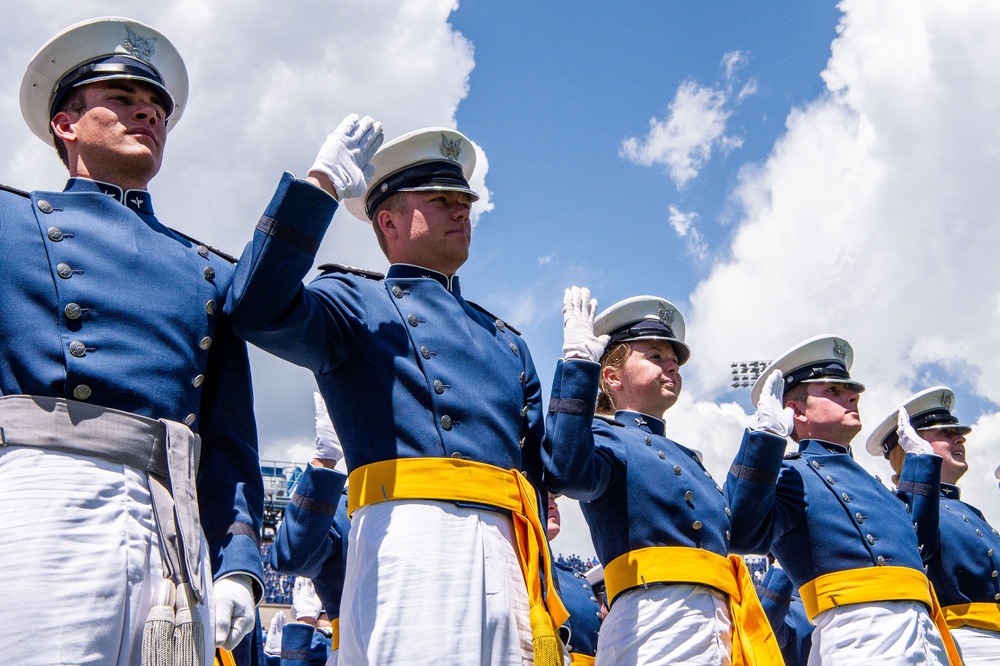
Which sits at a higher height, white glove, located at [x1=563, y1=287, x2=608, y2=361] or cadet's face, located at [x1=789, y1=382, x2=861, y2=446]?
cadet's face, located at [x1=789, y1=382, x2=861, y2=446]

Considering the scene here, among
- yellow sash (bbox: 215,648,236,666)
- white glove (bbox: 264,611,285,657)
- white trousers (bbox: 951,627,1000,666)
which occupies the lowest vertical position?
yellow sash (bbox: 215,648,236,666)

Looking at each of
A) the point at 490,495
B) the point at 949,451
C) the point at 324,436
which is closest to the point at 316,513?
the point at 324,436

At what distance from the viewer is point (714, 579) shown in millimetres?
4922

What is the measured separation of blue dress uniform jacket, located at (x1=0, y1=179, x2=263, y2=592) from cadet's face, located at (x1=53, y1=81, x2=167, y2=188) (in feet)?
0.26

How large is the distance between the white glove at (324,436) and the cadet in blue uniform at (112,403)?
1.86 meters

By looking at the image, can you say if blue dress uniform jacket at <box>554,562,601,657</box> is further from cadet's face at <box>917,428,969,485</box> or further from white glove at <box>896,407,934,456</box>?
cadet's face at <box>917,428,969,485</box>

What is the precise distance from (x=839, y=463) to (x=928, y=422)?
81.5 inches

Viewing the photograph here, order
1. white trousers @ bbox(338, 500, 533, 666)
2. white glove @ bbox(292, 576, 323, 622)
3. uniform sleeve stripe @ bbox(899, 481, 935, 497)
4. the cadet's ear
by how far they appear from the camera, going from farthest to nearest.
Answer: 1. white glove @ bbox(292, 576, 323, 622)
2. uniform sleeve stripe @ bbox(899, 481, 935, 497)
3. the cadet's ear
4. white trousers @ bbox(338, 500, 533, 666)

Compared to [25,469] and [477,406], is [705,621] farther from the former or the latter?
[25,469]

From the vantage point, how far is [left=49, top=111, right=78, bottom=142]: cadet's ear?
3.56m

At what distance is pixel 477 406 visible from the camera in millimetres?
3795

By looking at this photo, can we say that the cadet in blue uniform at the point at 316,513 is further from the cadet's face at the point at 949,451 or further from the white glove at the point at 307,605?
the cadet's face at the point at 949,451

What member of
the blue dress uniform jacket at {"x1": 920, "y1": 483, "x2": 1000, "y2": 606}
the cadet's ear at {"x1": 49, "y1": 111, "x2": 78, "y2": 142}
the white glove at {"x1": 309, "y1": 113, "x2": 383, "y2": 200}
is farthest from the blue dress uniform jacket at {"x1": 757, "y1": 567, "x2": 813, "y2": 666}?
the cadet's ear at {"x1": 49, "y1": 111, "x2": 78, "y2": 142}

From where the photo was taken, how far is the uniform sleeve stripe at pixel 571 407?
4.33 metres
